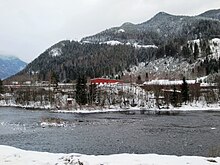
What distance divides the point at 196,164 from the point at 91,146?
24722 millimetres

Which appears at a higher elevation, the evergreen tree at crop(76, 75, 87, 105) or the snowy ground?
the evergreen tree at crop(76, 75, 87, 105)

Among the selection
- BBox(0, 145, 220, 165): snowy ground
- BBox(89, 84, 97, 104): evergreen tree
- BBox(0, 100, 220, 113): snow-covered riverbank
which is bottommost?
BBox(0, 145, 220, 165): snowy ground

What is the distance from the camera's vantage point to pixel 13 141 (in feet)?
163

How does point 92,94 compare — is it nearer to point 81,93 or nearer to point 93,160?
point 81,93

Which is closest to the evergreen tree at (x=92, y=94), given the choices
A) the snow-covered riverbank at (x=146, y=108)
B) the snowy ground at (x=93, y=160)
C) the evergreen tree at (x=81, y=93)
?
the evergreen tree at (x=81, y=93)

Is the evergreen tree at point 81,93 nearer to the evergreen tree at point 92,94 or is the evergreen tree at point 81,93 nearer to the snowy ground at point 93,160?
the evergreen tree at point 92,94

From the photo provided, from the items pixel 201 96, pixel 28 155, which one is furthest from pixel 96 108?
pixel 28 155

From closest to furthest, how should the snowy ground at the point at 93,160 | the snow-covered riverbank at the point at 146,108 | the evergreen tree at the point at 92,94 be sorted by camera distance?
the snowy ground at the point at 93,160
the snow-covered riverbank at the point at 146,108
the evergreen tree at the point at 92,94

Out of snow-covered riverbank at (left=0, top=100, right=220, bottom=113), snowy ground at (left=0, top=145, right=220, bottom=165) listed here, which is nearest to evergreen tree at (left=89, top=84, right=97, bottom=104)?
snow-covered riverbank at (left=0, top=100, right=220, bottom=113)

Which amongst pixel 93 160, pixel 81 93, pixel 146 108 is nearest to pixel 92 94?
pixel 81 93

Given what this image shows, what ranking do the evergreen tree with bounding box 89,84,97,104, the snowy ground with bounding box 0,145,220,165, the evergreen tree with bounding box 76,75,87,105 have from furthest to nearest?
the evergreen tree with bounding box 89,84,97,104
the evergreen tree with bounding box 76,75,87,105
the snowy ground with bounding box 0,145,220,165

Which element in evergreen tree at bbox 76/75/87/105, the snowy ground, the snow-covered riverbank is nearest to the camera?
the snowy ground

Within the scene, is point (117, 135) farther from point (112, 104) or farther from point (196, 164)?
point (112, 104)

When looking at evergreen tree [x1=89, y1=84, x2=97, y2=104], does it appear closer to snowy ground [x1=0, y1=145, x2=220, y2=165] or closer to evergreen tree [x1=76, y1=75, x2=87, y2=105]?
evergreen tree [x1=76, y1=75, x2=87, y2=105]
